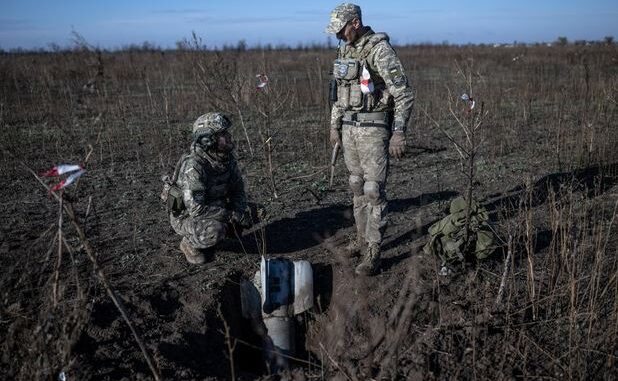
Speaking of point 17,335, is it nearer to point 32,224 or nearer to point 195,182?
point 195,182

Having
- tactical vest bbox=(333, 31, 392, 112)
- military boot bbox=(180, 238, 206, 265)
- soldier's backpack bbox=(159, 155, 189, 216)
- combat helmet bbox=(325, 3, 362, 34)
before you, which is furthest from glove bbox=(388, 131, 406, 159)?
military boot bbox=(180, 238, 206, 265)

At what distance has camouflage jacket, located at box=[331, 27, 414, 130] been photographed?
10.9 feet

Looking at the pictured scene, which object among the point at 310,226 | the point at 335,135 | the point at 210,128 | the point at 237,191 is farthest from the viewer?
the point at 310,226

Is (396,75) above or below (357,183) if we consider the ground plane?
above

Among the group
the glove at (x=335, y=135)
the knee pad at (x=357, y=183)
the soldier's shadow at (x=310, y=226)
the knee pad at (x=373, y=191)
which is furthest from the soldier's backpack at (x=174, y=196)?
the knee pad at (x=373, y=191)

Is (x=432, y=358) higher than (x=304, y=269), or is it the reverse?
(x=304, y=269)

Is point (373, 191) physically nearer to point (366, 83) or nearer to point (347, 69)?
point (366, 83)

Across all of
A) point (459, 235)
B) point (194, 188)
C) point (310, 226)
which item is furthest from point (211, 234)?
point (459, 235)

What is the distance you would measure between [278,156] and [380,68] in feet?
12.8

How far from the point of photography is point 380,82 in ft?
11.5

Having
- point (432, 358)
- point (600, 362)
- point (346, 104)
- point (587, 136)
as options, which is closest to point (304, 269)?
point (432, 358)

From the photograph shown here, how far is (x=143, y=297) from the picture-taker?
3201mm

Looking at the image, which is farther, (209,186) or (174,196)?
(209,186)

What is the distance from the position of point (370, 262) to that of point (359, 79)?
4.47ft
